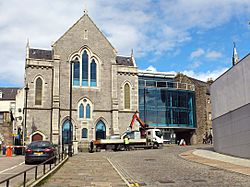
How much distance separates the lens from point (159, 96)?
56875 mm

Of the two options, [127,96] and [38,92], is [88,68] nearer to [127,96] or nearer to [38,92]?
[127,96]

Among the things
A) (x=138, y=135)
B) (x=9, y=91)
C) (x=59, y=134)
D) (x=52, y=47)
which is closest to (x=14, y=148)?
(x=59, y=134)

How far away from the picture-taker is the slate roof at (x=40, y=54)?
49.1m

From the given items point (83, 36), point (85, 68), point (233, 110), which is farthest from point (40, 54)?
point (233, 110)

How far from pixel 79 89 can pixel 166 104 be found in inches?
635

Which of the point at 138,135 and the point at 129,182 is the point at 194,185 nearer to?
the point at 129,182

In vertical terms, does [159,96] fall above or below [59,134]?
above

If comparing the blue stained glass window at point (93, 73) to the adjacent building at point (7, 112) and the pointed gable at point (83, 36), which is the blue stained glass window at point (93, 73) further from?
the adjacent building at point (7, 112)

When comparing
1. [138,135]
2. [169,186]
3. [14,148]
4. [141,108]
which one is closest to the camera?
[169,186]

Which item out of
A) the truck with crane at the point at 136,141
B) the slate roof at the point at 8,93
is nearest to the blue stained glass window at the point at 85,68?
the truck with crane at the point at 136,141

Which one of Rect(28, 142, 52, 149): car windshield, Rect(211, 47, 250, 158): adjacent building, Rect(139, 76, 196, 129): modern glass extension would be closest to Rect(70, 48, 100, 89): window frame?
Rect(139, 76, 196, 129): modern glass extension

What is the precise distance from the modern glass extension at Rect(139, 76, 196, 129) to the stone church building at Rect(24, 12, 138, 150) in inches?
218

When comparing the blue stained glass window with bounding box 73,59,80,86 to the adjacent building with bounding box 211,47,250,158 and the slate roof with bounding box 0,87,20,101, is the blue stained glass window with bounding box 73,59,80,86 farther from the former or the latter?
the slate roof with bounding box 0,87,20,101

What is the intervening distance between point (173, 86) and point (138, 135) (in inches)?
803
